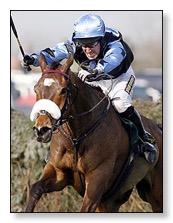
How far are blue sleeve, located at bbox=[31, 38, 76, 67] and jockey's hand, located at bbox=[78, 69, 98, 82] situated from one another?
0.17 metres

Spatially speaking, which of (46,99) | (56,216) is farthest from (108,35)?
(56,216)

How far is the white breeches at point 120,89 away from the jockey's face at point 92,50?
0.19 meters

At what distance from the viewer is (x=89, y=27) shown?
4586 mm

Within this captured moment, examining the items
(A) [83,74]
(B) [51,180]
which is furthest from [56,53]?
(B) [51,180]

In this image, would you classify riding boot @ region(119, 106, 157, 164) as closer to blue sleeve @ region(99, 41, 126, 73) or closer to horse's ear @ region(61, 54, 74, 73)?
blue sleeve @ region(99, 41, 126, 73)

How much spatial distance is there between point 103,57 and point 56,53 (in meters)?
0.25

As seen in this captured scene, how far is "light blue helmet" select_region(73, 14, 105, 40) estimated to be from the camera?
457 centimetres

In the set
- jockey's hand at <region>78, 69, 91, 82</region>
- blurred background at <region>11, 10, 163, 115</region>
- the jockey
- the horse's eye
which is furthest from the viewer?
blurred background at <region>11, 10, 163, 115</region>

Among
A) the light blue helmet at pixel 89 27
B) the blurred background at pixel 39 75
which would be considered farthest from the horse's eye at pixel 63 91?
the blurred background at pixel 39 75

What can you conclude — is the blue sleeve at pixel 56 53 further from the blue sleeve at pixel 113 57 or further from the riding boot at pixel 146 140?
the riding boot at pixel 146 140

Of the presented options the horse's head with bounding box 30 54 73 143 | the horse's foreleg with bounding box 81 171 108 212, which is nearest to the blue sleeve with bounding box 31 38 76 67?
the horse's head with bounding box 30 54 73 143

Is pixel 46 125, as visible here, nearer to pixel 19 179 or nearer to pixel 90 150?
pixel 90 150

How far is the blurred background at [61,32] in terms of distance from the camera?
4.96m

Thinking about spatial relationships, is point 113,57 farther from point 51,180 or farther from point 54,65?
point 51,180
